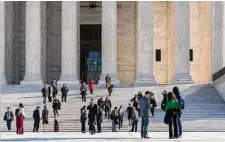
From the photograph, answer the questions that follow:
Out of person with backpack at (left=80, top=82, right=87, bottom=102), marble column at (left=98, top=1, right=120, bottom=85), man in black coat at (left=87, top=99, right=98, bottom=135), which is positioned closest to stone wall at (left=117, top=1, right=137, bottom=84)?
marble column at (left=98, top=1, right=120, bottom=85)

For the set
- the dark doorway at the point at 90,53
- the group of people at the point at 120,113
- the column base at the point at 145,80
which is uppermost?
the dark doorway at the point at 90,53

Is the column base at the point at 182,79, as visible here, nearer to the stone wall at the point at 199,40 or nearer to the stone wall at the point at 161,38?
the stone wall at the point at 199,40

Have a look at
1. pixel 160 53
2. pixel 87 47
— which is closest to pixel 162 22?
pixel 160 53

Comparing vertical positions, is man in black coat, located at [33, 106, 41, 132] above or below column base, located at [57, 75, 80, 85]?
below

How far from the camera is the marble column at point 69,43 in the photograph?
6153cm

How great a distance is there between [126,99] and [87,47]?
19573 mm

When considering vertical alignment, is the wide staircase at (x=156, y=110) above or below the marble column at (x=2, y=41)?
below

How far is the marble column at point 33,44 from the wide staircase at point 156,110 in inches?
231

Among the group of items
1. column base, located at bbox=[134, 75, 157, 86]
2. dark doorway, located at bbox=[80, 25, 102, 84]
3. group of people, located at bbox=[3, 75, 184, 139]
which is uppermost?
dark doorway, located at bbox=[80, 25, 102, 84]

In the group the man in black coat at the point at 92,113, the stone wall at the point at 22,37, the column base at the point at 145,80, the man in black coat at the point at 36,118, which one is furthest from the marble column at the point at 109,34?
the man in black coat at the point at 92,113

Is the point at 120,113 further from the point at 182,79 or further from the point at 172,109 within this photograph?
the point at 182,79

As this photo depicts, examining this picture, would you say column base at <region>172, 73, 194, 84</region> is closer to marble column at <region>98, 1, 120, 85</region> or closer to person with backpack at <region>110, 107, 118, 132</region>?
marble column at <region>98, 1, 120, 85</region>

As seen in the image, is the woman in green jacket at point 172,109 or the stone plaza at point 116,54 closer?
the woman in green jacket at point 172,109

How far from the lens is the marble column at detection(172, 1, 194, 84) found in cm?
6188
